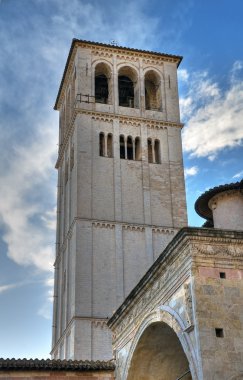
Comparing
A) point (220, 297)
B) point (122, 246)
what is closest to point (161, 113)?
point (122, 246)

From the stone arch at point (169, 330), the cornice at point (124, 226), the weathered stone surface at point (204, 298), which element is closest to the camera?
the weathered stone surface at point (204, 298)

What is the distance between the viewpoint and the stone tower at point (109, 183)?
34156mm

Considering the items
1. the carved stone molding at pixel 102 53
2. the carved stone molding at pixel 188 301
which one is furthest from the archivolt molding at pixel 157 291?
the carved stone molding at pixel 102 53

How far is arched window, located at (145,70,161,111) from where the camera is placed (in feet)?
143

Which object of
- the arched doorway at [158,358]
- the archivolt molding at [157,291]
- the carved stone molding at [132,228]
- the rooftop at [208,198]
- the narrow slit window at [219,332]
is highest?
the carved stone molding at [132,228]

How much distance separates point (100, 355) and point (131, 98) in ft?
62.7

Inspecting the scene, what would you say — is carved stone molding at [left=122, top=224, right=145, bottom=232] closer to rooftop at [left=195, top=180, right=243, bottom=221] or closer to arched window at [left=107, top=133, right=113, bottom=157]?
arched window at [left=107, top=133, right=113, bottom=157]

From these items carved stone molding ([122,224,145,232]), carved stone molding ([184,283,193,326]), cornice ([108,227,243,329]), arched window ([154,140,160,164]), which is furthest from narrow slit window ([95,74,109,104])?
carved stone molding ([184,283,193,326])

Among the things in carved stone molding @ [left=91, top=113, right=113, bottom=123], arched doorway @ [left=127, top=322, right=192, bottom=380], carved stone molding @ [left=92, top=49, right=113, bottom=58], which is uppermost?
carved stone molding @ [left=92, top=49, right=113, bottom=58]

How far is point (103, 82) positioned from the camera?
146 ft

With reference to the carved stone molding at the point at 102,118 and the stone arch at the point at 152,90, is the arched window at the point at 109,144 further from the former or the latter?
the stone arch at the point at 152,90

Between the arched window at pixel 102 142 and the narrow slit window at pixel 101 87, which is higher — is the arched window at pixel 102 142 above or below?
below

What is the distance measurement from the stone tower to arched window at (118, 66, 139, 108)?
0.07 meters

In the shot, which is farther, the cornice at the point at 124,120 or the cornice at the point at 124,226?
the cornice at the point at 124,120
